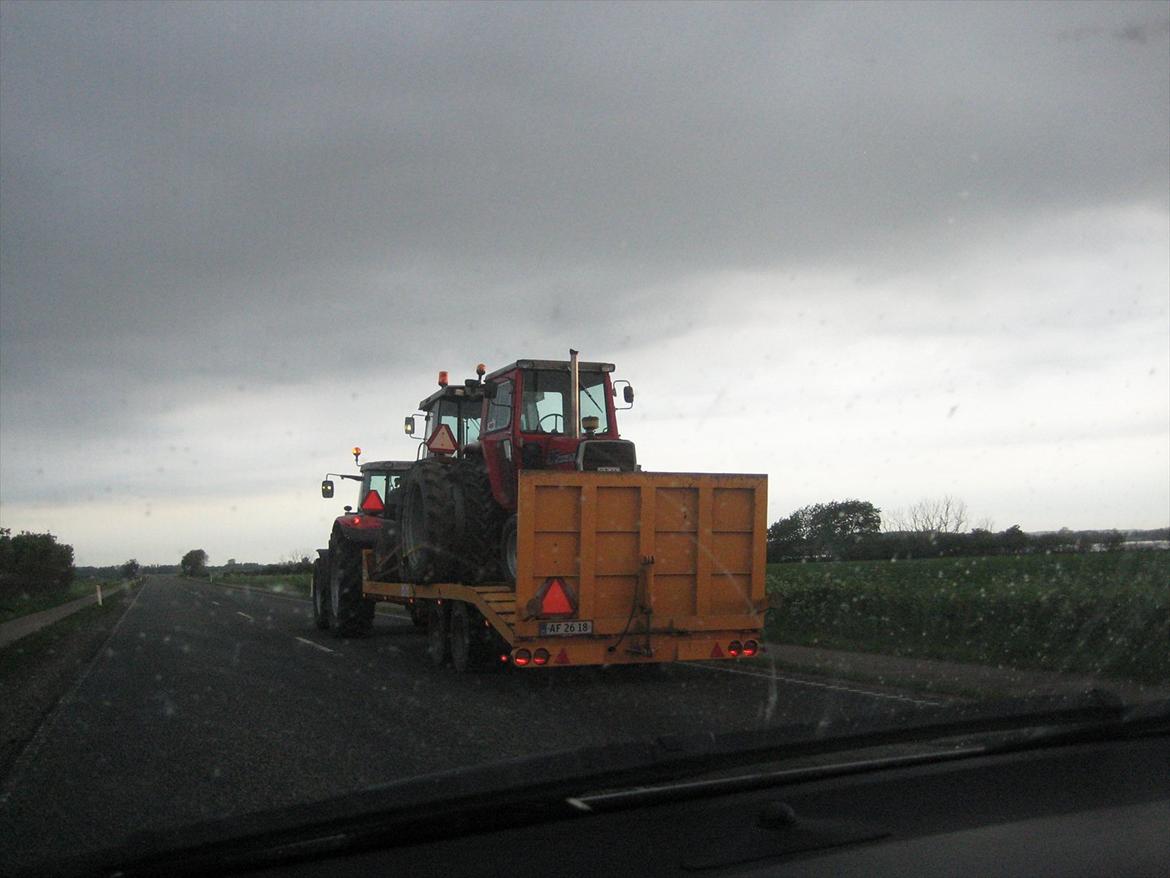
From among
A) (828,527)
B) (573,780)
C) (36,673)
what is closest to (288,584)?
(36,673)

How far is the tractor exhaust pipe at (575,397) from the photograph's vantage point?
10.9 metres

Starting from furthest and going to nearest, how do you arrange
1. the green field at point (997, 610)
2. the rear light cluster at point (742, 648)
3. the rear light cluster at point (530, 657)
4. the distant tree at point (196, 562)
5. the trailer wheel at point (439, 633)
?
the distant tree at point (196, 562), the trailer wheel at point (439, 633), the green field at point (997, 610), the rear light cluster at point (742, 648), the rear light cluster at point (530, 657)

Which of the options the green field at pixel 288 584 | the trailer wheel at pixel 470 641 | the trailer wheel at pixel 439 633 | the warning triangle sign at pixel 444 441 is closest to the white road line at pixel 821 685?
the trailer wheel at pixel 470 641

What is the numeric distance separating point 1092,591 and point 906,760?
1122 cm

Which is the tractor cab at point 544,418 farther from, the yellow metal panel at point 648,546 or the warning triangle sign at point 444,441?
the yellow metal panel at point 648,546

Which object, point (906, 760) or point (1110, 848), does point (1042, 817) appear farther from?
point (906, 760)

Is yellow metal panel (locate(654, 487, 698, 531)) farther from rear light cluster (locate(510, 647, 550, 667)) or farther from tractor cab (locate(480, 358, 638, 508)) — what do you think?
rear light cluster (locate(510, 647, 550, 667))

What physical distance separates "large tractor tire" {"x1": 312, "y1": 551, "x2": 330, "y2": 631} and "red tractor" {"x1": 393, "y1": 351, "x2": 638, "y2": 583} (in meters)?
6.68

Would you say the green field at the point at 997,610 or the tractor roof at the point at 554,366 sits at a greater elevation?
the tractor roof at the point at 554,366

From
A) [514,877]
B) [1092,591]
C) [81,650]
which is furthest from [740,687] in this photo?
[81,650]

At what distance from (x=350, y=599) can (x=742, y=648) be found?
27.7 ft

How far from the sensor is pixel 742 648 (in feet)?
33.9

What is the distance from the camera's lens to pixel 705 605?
404 inches

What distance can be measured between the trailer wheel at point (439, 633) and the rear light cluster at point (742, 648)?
11.0 feet
